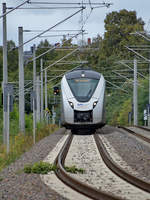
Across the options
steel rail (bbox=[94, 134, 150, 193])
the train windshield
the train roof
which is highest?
the train roof

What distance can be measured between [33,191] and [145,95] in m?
50.5

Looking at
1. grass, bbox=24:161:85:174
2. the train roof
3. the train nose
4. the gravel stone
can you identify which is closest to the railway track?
grass, bbox=24:161:85:174

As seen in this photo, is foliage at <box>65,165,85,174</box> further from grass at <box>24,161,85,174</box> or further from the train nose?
the train nose

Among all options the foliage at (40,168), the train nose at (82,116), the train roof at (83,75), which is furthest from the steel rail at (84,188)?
the train roof at (83,75)

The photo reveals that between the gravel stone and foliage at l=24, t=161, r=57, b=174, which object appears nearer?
the gravel stone

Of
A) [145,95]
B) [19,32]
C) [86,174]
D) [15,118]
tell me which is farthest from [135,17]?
[86,174]

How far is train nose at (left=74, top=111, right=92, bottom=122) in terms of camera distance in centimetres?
2662

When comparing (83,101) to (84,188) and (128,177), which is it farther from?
(84,188)

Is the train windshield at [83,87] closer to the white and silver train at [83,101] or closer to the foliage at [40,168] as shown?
the white and silver train at [83,101]

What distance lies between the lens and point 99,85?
2769 cm

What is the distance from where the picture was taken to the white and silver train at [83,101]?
26656mm

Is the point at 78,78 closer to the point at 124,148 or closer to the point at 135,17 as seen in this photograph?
the point at 124,148

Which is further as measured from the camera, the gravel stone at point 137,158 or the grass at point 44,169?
the grass at point 44,169

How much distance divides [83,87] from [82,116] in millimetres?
1592
